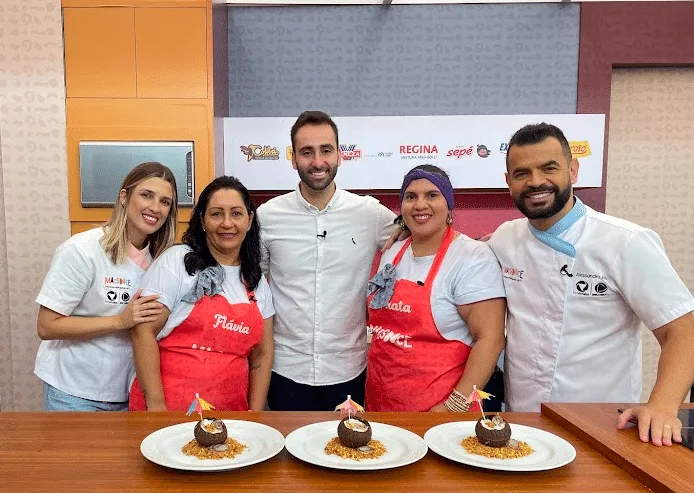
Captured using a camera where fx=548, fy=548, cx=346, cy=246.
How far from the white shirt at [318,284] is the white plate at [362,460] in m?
0.93

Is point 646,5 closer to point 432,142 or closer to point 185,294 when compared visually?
point 432,142

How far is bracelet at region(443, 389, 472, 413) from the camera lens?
1.90 meters

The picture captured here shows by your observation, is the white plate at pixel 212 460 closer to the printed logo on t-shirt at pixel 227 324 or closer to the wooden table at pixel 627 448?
the printed logo on t-shirt at pixel 227 324

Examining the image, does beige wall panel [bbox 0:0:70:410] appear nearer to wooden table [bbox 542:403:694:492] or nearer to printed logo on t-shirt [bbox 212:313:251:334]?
printed logo on t-shirt [bbox 212:313:251:334]

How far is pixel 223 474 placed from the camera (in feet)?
3.91

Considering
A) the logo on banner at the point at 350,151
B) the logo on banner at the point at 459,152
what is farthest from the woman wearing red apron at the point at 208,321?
the logo on banner at the point at 459,152

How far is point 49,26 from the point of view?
334 centimetres

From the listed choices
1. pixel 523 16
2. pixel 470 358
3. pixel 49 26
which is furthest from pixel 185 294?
pixel 523 16

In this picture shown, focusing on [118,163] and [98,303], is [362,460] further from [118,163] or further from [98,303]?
[118,163]

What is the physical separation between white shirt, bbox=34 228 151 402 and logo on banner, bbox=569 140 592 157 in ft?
9.61

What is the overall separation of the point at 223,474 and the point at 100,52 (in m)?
3.02

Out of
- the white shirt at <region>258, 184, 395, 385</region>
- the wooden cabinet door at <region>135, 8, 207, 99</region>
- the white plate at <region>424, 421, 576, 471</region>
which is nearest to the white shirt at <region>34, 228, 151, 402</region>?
the white shirt at <region>258, 184, 395, 385</region>

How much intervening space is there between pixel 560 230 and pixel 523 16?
2.84 m

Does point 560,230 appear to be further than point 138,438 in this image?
Yes
